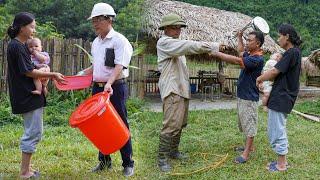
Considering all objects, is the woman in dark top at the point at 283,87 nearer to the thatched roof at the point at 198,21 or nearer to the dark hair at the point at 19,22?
the dark hair at the point at 19,22

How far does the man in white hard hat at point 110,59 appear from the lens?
4.19 m

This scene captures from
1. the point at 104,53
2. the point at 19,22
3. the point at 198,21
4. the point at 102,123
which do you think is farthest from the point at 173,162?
the point at 198,21

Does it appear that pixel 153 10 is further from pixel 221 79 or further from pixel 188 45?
pixel 188 45

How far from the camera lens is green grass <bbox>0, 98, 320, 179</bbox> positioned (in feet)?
14.9

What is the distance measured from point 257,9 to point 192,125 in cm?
2066

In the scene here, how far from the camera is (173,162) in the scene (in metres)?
5.02

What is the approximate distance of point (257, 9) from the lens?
88.4ft

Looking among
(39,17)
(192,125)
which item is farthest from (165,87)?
(39,17)

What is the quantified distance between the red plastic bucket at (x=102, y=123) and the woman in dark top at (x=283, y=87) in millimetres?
1568

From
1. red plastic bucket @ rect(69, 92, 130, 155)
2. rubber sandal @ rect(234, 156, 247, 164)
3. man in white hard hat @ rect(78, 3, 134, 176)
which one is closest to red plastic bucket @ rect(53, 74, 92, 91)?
man in white hard hat @ rect(78, 3, 134, 176)

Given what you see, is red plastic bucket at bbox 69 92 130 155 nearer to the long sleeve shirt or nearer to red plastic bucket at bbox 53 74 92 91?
red plastic bucket at bbox 53 74 92 91

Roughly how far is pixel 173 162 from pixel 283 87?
57.1 inches

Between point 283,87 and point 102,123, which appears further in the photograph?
point 283,87

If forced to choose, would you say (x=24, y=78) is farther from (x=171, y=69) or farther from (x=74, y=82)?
(x=171, y=69)
